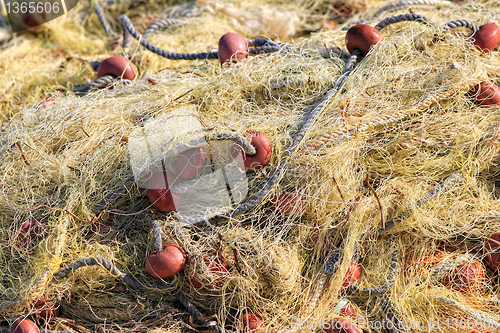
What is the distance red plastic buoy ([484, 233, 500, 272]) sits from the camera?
181 cm

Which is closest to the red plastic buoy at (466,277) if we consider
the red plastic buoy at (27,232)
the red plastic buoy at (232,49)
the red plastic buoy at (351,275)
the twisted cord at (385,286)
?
the twisted cord at (385,286)

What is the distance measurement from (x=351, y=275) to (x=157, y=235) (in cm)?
88

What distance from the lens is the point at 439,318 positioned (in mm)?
1723

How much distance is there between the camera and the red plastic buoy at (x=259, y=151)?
178 centimetres

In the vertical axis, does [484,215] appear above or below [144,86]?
below

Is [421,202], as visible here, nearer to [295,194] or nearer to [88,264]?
[295,194]

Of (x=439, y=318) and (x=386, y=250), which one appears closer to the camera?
(x=439, y=318)

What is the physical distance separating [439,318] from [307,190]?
2.62 feet

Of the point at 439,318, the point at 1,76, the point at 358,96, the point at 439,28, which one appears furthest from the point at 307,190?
the point at 1,76

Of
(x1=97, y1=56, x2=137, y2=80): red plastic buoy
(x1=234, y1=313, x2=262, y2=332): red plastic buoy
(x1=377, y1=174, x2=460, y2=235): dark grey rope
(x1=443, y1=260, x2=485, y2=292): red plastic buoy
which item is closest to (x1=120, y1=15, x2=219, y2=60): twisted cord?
(x1=97, y1=56, x2=137, y2=80): red plastic buoy

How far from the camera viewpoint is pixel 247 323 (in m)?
1.62

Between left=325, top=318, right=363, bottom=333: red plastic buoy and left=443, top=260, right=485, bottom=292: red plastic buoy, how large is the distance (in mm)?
498

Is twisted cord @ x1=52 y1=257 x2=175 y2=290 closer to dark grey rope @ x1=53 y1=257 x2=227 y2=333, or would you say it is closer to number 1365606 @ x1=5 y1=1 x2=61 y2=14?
dark grey rope @ x1=53 y1=257 x2=227 y2=333

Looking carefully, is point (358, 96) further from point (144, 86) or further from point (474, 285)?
point (144, 86)
